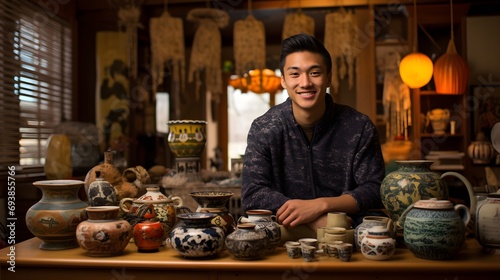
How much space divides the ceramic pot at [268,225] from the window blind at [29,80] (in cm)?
249

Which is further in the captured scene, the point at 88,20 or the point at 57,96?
the point at 88,20

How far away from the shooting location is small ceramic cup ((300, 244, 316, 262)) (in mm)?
1417

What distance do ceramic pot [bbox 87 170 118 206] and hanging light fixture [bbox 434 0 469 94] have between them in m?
3.41

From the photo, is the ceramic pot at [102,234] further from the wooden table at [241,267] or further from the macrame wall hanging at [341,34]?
the macrame wall hanging at [341,34]

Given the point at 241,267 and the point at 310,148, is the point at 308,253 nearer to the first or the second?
the point at 241,267

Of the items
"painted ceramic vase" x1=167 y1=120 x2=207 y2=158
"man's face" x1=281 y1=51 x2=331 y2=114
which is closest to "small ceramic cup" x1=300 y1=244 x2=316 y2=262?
"man's face" x1=281 y1=51 x2=331 y2=114

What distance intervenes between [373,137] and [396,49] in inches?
146

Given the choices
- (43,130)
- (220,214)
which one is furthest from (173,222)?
(43,130)

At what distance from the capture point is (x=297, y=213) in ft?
5.39

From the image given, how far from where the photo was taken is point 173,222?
1723 mm

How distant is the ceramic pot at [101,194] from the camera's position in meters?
1.74

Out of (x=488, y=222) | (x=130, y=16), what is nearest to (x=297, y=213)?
(x=488, y=222)

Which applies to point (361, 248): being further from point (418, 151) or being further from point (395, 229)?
point (418, 151)

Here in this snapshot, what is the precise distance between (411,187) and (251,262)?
60cm
